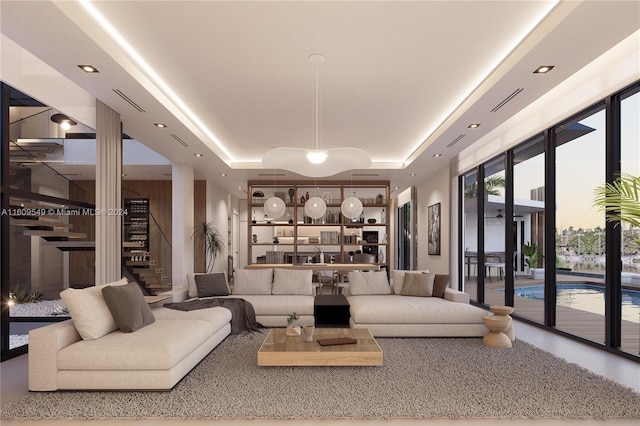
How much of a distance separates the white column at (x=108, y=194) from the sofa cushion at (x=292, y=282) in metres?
2.28

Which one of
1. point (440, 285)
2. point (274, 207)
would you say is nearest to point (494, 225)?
point (440, 285)

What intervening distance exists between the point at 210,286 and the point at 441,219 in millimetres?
5617

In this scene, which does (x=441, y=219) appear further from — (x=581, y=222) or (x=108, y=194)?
(x=108, y=194)

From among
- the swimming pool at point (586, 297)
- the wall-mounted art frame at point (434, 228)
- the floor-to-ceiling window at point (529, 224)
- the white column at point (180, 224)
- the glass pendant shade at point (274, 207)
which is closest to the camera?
the swimming pool at point (586, 297)

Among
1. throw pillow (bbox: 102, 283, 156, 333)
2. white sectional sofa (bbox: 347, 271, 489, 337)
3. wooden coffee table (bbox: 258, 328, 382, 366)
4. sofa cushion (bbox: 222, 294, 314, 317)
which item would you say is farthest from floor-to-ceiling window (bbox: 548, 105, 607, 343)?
throw pillow (bbox: 102, 283, 156, 333)

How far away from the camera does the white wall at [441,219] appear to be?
9031 mm

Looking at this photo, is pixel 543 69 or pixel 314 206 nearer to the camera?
pixel 543 69

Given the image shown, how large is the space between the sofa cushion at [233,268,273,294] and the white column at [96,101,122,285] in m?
1.77

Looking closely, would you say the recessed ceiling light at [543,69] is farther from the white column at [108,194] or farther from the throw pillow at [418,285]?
the white column at [108,194]

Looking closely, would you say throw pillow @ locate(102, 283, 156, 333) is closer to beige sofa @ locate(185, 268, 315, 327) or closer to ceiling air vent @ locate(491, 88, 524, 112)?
beige sofa @ locate(185, 268, 315, 327)

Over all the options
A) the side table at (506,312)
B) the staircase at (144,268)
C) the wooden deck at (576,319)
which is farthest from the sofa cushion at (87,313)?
the wooden deck at (576,319)

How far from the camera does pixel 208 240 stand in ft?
33.1

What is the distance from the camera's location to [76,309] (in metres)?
3.57

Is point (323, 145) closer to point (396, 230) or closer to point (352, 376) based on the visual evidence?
point (352, 376)
